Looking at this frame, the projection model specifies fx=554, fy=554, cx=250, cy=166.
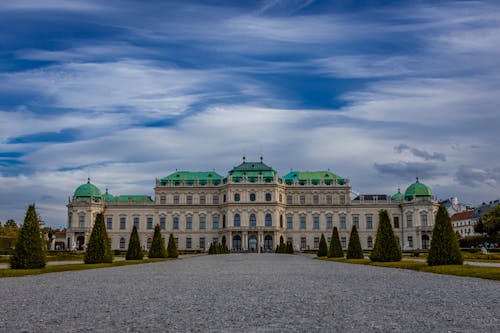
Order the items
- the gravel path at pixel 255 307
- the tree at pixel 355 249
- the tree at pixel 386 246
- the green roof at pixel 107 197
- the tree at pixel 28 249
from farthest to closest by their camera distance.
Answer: the green roof at pixel 107 197
the tree at pixel 355 249
the tree at pixel 386 246
the tree at pixel 28 249
the gravel path at pixel 255 307

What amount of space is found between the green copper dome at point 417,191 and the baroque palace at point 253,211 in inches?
6.3

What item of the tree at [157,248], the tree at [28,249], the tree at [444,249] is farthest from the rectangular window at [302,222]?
the tree at [28,249]

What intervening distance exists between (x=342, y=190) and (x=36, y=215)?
6758cm

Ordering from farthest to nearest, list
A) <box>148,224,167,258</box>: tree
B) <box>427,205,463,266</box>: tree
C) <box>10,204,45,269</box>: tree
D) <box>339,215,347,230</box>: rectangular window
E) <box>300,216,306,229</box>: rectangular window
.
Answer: <box>300,216,306,229</box>: rectangular window
<box>339,215,347,230</box>: rectangular window
<box>148,224,167,258</box>: tree
<box>10,204,45,269</box>: tree
<box>427,205,463,266</box>: tree

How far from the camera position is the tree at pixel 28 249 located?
26.0m

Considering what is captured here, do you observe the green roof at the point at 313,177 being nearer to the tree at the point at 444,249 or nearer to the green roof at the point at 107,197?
the green roof at the point at 107,197

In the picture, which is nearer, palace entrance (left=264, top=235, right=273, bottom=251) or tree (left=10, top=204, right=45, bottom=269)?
tree (left=10, top=204, right=45, bottom=269)

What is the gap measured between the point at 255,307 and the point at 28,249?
1796cm

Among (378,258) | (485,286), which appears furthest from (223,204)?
(485,286)

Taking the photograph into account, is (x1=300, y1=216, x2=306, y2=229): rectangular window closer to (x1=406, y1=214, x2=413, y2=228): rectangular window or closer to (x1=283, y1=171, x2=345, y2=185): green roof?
(x1=283, y1=171, x2=345, y2=185): green roof

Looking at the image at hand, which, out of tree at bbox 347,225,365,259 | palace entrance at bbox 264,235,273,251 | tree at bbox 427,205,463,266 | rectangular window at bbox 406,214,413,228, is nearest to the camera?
tree at bbox 427,205,463,266

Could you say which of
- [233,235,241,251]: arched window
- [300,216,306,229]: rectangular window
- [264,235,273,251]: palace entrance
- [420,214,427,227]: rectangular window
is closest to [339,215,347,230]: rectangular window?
[300,216,306,229]: rectangular window

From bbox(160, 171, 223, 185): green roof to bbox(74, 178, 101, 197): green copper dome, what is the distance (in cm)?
1076

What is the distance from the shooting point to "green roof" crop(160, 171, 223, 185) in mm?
91863
